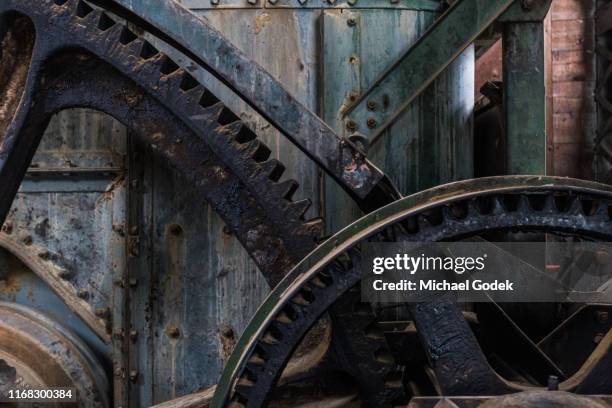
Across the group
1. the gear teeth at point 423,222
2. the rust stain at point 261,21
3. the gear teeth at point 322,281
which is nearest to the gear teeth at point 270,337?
the gear teeth at point 322,281

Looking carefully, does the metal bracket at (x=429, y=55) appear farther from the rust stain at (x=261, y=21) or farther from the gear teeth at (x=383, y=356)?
the gear teeth at (x=383, y=356)

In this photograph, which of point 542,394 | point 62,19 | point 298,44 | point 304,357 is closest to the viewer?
point 542,394

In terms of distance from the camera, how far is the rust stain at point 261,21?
2605mm

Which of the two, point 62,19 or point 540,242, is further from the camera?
point 540,242

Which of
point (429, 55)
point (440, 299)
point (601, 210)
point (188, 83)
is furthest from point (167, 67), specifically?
point (601, 210)

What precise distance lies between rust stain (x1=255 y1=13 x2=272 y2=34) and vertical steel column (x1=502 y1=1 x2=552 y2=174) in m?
0.95

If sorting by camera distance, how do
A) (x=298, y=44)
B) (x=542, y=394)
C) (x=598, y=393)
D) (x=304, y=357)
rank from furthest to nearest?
(x=298, y=44) < (x=304, y=357) < (x=598, y=393) < (x=542, y=394)

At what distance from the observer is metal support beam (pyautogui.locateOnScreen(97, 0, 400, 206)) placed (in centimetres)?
203

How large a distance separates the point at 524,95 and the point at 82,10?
5.36 ft

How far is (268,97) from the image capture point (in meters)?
2.06

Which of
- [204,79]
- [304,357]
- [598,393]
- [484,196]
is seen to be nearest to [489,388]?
[598,393]

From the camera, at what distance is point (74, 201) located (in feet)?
8.95

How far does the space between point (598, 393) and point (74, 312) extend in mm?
2114

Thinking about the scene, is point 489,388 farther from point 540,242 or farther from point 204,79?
point 204,79
